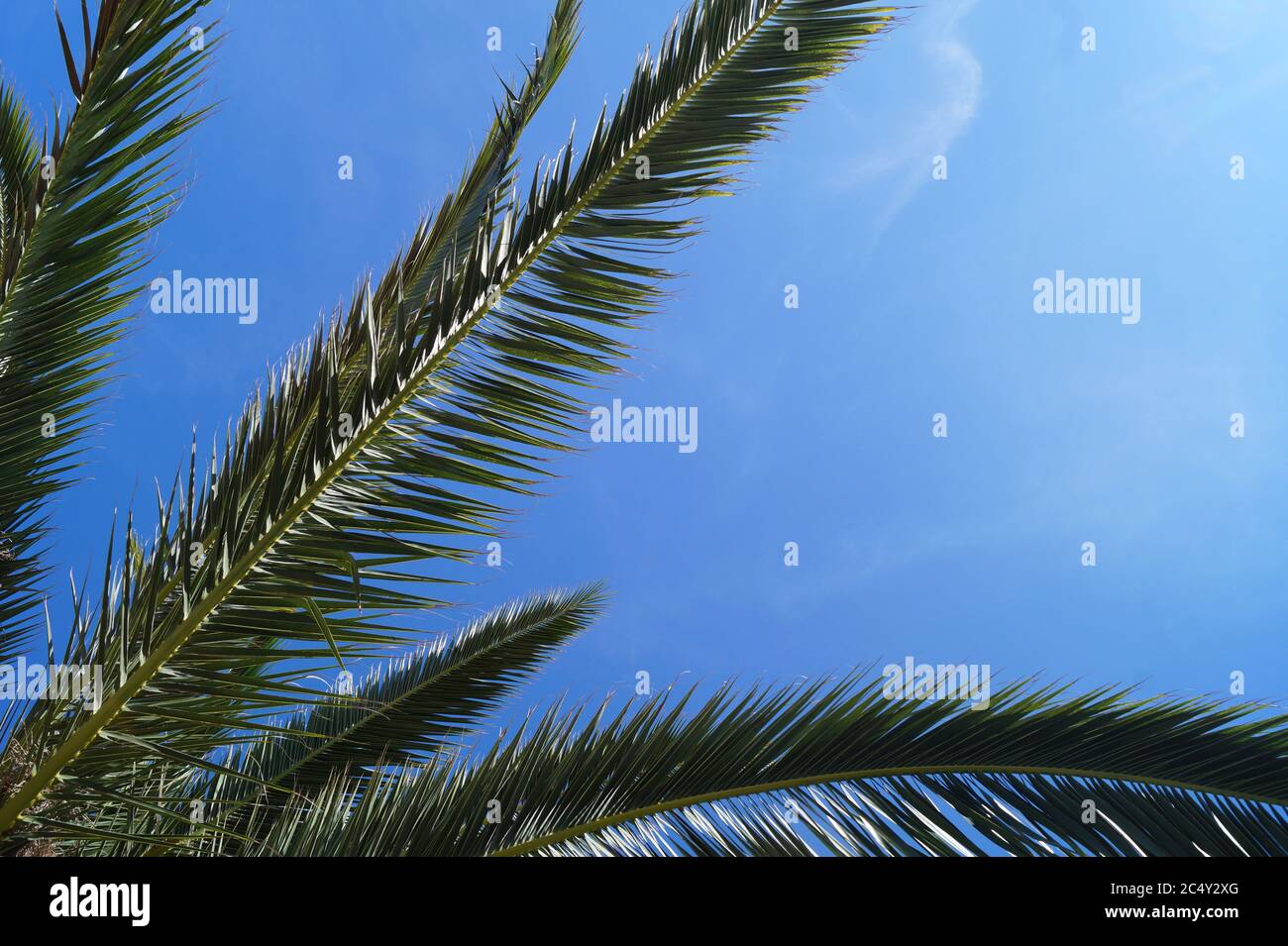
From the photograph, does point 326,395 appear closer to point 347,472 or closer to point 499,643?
point 347,472

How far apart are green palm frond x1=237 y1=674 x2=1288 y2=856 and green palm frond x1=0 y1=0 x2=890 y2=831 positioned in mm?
653

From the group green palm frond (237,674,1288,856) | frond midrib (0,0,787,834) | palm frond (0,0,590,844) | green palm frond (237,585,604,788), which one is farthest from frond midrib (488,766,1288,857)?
green palm frond (237,585,604,788)

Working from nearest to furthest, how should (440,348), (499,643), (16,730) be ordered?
(440,348)
(16,730)
(499,643)

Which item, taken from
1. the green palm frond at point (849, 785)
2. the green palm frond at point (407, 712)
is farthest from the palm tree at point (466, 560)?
the green palm frond at point (407, 712)

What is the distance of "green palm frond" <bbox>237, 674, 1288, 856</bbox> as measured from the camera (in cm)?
274

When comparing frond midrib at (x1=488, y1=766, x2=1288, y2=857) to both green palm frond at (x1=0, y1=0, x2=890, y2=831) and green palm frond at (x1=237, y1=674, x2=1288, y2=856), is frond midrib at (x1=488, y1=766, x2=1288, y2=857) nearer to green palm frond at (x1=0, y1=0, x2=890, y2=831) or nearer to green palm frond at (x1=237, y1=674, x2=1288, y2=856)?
green palm frond at (x1=237, y1=674, x2=1288, y2=856)

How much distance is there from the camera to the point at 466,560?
3059 millimetres

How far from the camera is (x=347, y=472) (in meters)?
2.89

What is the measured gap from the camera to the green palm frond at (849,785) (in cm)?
274

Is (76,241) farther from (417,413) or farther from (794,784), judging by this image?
(794,784)

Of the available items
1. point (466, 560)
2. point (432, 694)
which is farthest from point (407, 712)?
point (466, 560)

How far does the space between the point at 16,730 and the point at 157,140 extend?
6.97 ft

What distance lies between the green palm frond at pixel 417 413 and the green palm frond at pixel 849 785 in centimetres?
65
